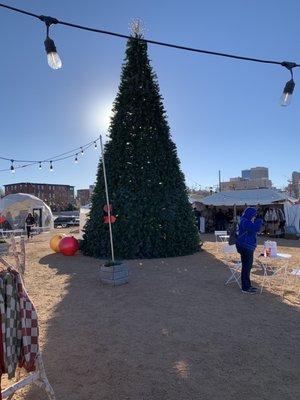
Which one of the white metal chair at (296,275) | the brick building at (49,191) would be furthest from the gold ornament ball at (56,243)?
the brick building at (49,191)

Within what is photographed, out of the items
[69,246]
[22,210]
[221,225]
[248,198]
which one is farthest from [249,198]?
[22,210]

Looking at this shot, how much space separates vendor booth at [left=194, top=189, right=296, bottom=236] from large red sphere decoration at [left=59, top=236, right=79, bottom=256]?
34.5 feet

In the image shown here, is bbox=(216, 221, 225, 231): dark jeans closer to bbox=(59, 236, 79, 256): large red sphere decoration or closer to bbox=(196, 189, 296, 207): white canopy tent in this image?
bbox=(196, 189, 296, 207): white canopy tent

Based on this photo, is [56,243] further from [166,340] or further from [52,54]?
[52,54]

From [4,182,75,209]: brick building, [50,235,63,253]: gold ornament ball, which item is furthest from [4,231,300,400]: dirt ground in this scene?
[4,182,75,209]: brick building

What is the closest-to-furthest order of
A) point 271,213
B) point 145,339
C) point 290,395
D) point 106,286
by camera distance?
point 290,395
point 145,339
point 106,286
point 271,213

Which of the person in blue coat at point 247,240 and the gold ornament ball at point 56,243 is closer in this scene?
the person in blue coat at point 247,240

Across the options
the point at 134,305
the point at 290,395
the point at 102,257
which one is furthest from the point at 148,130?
the point at 290,395

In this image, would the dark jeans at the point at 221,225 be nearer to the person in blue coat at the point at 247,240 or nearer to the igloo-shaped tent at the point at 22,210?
the igloo-shaped tent at the point at 22,210

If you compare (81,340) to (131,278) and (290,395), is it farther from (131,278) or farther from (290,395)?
(131,278)

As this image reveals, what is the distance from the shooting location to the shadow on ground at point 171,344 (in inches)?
163

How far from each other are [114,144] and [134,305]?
765 cm

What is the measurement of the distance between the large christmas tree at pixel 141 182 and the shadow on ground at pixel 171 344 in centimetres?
422

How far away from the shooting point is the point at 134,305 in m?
7.39
